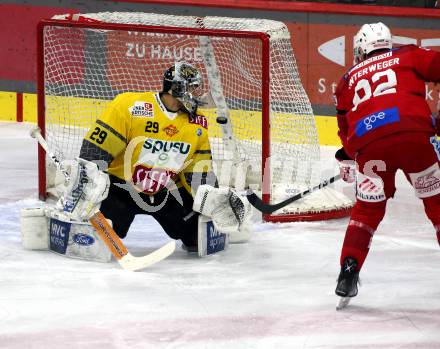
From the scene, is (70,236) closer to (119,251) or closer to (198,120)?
(119,251)

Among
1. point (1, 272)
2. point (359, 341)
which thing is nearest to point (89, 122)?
point (1, 272)

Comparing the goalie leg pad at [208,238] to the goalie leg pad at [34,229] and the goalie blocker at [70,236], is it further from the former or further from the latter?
the goalie leg pad at [34,229]

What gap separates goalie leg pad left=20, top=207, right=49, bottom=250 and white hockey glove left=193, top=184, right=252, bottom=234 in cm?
66

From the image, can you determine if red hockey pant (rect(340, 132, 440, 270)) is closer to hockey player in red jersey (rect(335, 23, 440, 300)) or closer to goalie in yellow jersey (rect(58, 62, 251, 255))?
hockey player in red jersey (rect(335, 23, 440, 300))

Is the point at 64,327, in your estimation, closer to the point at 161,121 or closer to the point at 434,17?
the point at 161,121

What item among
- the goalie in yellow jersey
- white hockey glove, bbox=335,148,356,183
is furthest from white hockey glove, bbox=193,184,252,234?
white hockey glove, bbox=335,148,356,183

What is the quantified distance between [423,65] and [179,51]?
2968mm

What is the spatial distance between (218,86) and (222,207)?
1713 mm

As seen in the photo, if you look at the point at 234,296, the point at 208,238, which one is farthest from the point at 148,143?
the point at 234,296

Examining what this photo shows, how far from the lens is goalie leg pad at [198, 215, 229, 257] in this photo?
4689 millimetres

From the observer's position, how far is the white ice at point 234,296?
357cm

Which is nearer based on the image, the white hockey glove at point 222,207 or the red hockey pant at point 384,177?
the red hockey pant at point 384,177

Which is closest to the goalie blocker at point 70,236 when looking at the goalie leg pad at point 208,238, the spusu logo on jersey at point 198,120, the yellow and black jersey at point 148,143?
the goalie leg pad at point 208,238

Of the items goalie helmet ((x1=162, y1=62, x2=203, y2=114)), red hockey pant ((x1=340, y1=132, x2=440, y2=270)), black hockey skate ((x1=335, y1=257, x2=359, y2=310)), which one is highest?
goalie helmet ((x1=162, y1=62, x2=203, y2=114))
